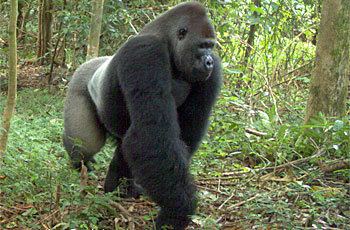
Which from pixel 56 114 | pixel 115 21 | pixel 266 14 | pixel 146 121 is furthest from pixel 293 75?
pixel 146 121

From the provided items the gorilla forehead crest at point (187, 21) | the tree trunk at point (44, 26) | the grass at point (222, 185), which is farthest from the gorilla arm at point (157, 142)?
the tree trunk at point (44, 26)

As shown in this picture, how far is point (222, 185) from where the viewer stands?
3.88 metres

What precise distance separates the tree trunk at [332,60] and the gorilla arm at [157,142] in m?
1.75

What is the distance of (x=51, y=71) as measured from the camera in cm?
771

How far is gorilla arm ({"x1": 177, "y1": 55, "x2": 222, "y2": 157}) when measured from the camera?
3.59 meters

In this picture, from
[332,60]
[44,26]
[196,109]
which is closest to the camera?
[196,109]

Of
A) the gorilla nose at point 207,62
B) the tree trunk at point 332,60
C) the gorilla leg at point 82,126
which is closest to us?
the gorilla nose at point 207,62

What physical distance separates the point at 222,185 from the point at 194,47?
3.72 ft

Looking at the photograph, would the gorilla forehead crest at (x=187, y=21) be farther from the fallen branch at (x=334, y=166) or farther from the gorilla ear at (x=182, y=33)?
the fallen branch at (x=334, y=166)

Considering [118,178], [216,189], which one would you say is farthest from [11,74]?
[216,189]

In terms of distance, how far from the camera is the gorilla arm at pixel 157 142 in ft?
9.76

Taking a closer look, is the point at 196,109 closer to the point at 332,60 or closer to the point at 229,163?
the point at 229,163

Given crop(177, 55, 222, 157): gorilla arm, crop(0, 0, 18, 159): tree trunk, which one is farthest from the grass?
crop(177, 55, 222, 157): gorilla arm

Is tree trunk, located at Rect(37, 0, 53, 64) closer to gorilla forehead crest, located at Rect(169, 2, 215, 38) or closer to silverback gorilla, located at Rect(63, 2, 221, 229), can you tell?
silverback gorilla, located at Rect(63, 2, 221, 229)
